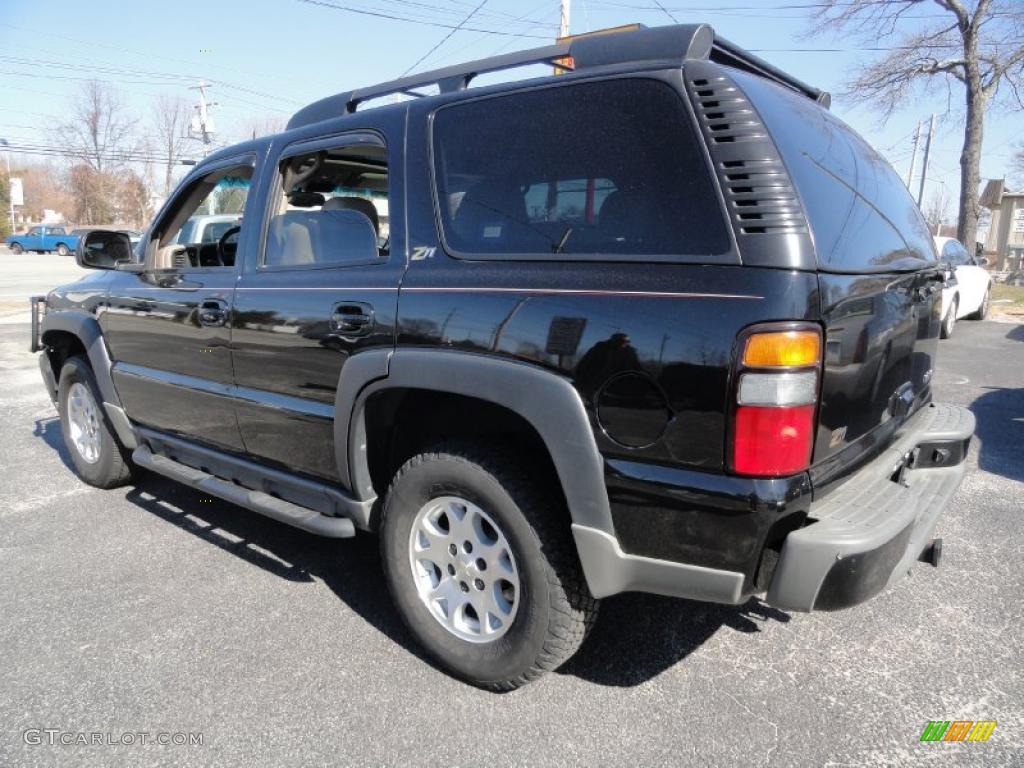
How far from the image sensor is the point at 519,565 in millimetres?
2352

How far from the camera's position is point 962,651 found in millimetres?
2742

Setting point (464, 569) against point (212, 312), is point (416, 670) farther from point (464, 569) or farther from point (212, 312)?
point (212, 312)

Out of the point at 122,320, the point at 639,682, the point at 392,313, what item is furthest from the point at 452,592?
the point at 122,320

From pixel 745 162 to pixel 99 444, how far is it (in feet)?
13.9

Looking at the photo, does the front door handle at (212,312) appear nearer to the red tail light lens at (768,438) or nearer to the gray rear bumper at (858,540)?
the red tail light lens at (768,438)

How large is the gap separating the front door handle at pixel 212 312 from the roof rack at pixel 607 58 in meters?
1.00

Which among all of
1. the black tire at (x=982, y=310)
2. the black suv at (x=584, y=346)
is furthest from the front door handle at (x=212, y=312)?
the black tire at (x=982, y=310)

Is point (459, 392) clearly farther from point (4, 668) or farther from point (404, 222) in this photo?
point (4, 668)

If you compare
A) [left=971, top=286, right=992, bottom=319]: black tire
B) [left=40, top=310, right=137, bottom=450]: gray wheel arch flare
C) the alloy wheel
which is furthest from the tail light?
[left=971, top=286, right=992, bottom=319]: black tire

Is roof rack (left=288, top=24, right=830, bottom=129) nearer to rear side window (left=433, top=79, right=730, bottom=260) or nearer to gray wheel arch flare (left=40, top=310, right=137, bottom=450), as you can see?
rear side window (left=433, top=79, right=730, bottom=260)

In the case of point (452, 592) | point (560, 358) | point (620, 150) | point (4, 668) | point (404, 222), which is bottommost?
point (4, 668)

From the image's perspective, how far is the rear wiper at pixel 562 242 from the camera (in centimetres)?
225

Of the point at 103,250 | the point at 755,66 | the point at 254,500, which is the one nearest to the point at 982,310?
the point at 755,66

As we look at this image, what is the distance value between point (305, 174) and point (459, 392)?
1.58m
